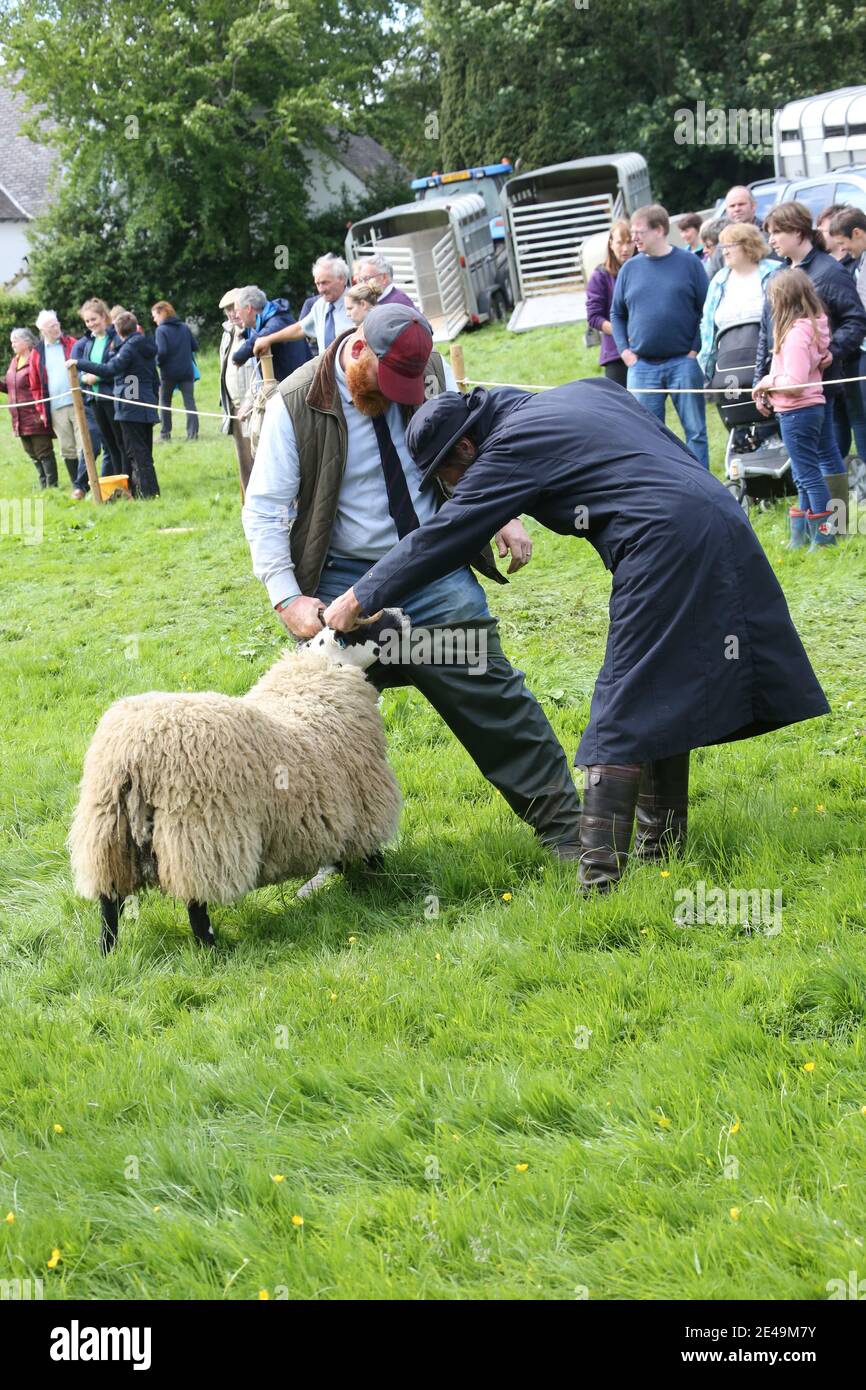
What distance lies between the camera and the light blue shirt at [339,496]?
4.94m

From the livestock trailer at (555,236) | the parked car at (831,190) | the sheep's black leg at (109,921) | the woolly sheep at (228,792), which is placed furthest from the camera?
the livestock trailer at (555,236)

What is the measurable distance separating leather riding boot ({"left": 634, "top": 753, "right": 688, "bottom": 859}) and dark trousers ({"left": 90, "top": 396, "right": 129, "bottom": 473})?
36.4ft

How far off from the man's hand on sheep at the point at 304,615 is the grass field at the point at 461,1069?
99cm

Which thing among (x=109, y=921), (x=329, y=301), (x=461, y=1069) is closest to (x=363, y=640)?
(x=109, y=921)

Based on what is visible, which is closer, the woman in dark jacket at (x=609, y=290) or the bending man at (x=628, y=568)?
the bending man at (x=628, y=568)

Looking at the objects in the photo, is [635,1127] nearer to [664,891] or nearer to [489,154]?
[664,891]

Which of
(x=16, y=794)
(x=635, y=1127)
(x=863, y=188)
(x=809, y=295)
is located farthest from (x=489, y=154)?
(x=635, y=1127)

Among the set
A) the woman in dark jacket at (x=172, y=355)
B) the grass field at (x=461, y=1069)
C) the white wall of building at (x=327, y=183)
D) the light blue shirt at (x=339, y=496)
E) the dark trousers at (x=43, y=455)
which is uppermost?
the white wall of building at (x=327, y=183)

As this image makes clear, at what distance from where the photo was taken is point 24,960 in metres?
4.83

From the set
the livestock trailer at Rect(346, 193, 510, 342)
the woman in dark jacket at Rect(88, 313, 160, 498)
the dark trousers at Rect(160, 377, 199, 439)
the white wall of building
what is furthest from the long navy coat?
the white wall of building

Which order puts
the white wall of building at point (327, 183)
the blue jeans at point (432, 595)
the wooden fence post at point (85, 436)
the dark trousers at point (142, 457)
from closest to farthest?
the blue jeans at point (432, 595), the dark trousers at point (142, 457), the wooden fence post at point (85, 436), the white wall of building at point (327, 183)

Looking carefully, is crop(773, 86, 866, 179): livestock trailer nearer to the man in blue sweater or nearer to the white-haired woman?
the man in blue sweater

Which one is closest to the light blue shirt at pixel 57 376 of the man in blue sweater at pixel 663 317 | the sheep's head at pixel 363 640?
the man in blue sweater at pixel 663 317

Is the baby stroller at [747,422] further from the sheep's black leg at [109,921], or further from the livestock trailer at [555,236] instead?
the livestock trailer at [555,236]
